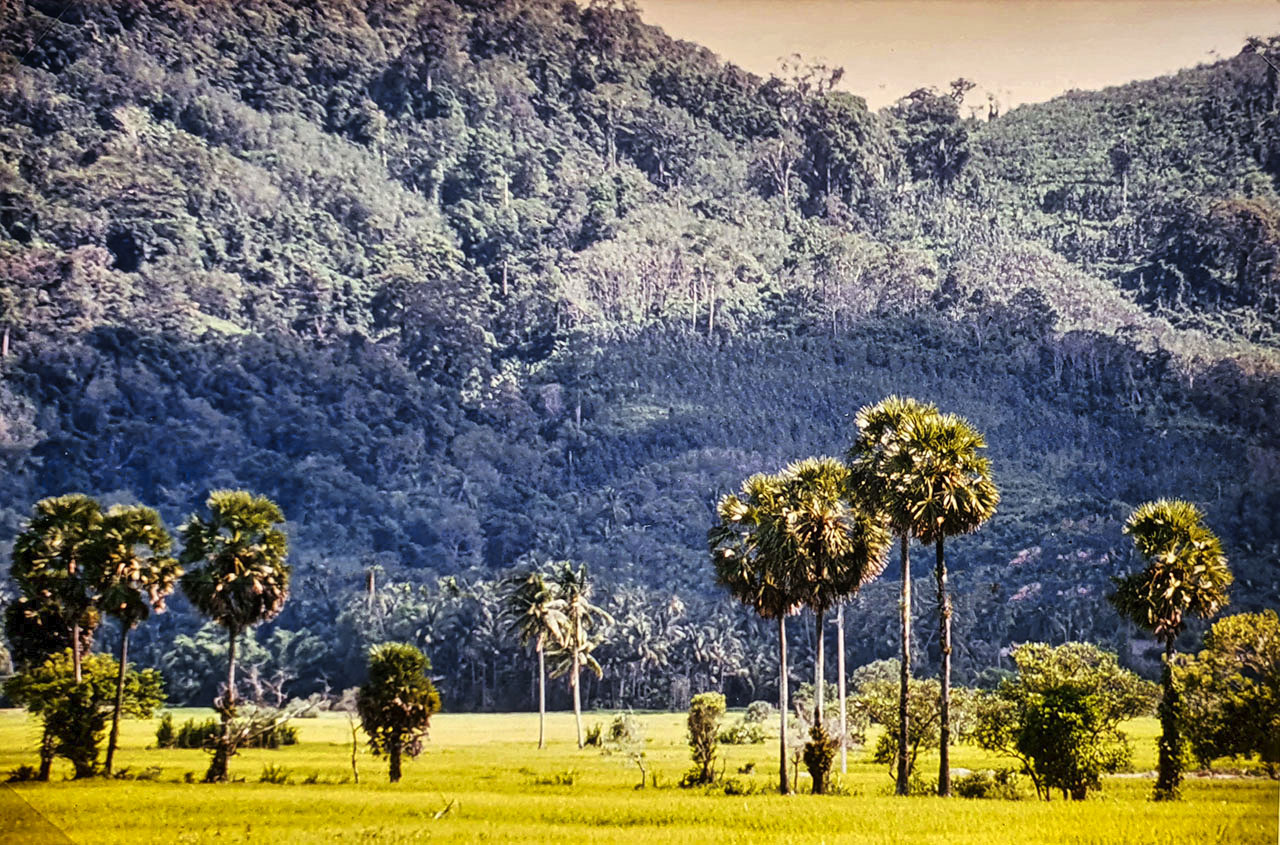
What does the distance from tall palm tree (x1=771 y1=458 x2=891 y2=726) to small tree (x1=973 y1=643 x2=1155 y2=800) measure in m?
5.49

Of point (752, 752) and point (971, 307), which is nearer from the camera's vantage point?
point (752, 752)

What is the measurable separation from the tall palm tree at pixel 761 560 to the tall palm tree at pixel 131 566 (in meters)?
20.2

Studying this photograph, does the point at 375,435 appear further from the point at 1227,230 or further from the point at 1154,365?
the point at 1227,230

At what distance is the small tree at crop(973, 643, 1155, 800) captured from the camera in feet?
127

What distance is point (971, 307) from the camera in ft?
640

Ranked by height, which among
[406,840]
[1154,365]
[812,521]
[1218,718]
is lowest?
[406,840]

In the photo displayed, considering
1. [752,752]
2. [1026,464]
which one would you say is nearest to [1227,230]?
[1026,464]

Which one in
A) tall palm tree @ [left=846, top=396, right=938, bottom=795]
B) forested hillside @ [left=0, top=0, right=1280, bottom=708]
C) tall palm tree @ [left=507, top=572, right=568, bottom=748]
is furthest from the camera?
forested hillside @ [left=0, top=0, right=1280, bottom=708]

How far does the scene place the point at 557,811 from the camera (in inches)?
1454

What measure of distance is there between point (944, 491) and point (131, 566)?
28070 millimetres

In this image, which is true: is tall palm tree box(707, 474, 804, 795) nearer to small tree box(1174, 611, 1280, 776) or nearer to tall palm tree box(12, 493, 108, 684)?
small tree box(1174, 611, 1280, 776)

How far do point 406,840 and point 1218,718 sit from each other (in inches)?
939

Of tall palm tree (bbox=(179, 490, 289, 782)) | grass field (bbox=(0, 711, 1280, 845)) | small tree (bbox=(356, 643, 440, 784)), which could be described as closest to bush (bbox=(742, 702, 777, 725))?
grass field (bbox=(0, 711, 1280, 845))

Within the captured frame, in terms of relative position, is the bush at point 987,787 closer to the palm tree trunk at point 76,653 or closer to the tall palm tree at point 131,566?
the tall palm tree at point 131,566
